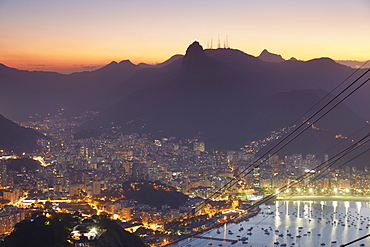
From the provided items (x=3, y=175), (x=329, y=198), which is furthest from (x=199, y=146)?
(x=3, y=175)

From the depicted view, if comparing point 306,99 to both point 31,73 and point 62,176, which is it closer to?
point 62,176

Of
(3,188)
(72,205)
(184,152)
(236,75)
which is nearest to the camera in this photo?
(72,205)

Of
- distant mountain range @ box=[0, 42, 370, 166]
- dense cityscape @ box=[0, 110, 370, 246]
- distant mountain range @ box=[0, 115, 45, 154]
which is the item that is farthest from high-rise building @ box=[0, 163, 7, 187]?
distant mountain range @ box=[0, 42, 370, 166]

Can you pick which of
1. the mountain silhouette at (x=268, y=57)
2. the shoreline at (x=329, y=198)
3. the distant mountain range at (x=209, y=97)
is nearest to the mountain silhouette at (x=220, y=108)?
the distant mountain range at (x=209, y=97)

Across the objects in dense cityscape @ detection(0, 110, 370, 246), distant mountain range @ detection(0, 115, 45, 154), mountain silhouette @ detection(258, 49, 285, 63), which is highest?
mountain silhouette @ detection(258, 49, 285, 63)

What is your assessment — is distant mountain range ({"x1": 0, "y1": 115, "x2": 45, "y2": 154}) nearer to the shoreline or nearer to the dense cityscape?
the dense cityscape

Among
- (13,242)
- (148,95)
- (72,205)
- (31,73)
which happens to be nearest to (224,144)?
(148,95)
